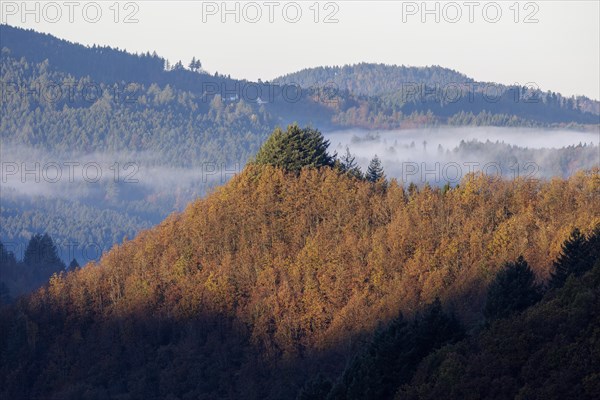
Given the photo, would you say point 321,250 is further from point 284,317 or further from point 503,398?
point 503,398

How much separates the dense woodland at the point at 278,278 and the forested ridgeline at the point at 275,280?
0.12m

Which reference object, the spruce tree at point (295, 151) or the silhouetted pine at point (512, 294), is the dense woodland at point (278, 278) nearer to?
the spruce tree at point (295, 151)

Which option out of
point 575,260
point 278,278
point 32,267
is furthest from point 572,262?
point 32,267

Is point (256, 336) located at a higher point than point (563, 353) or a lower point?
lower

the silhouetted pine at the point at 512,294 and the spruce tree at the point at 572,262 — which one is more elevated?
the spruce tree at the point at 572,262

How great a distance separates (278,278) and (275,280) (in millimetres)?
386

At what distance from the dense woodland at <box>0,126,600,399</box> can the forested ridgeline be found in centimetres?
12

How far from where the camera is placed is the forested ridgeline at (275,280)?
7569 cm

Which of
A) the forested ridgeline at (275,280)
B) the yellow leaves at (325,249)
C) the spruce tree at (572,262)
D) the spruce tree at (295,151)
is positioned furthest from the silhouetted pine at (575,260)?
the spruce tree at (295,151)

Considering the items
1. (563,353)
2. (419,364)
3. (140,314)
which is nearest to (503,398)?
(563,353)

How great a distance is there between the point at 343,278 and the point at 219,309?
8.73 meters

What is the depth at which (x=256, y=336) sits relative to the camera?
262ft

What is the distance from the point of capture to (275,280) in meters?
83.8

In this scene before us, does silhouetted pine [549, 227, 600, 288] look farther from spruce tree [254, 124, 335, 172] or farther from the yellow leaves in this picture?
spruce tree [254, 124, 335, 172]
